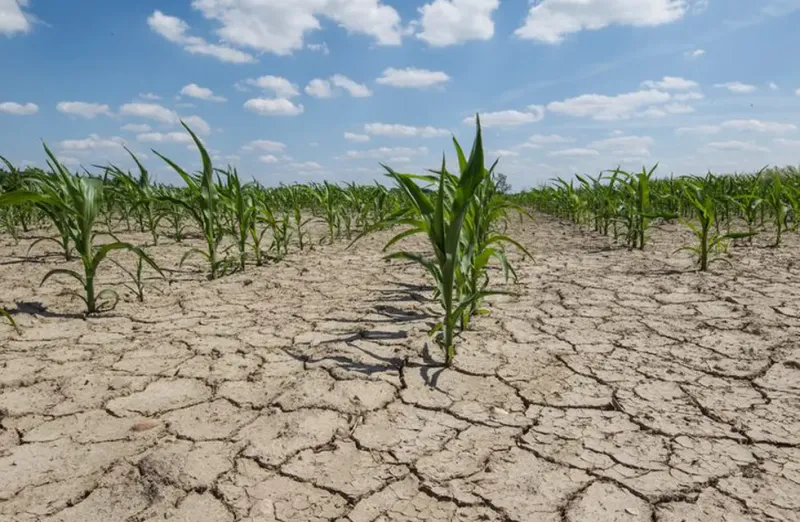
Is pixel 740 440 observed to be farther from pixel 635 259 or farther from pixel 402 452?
pixel 635 259

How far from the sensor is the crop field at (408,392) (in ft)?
3.41

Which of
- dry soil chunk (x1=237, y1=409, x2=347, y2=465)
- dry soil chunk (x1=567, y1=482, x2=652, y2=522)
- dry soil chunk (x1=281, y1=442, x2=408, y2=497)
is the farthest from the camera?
dry soil chunk (x1=237, y1=409, x2=347, y2=465)

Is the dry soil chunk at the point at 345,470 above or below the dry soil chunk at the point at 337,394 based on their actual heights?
below

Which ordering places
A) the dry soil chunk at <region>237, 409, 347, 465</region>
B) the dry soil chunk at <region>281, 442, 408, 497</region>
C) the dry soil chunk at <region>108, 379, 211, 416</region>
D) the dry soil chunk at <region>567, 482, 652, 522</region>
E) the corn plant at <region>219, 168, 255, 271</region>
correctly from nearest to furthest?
1. the dry soil chunk at <region>567, 482, 652, 522</region>
2. the dry soil chunk at <region>281, 442, 408, 497</region>
3. the dry soil chunk at <region>237, 409, 347, 465</region>
4. the dry soil chunk at <region>108, 379, 211, 416</region>
5. the corn plant at <region>219, 168, 255, 271</region>

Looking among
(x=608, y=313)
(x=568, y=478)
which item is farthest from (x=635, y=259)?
(x=568, y=478)

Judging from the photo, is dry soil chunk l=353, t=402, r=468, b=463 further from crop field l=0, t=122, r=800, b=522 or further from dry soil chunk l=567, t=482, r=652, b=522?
dry soil chunk l=567, t=482, r=652, b=522

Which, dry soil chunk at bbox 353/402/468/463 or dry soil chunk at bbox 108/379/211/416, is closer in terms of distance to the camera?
dry soil chunk at bbox 353/402/468/463

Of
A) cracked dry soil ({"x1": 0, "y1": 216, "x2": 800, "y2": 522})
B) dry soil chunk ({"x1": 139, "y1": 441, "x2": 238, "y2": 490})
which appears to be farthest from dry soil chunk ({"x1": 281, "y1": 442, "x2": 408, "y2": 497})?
dry soil chunk ({"x1": 139, "y1": 441, "x2": 238, "y2": 490})

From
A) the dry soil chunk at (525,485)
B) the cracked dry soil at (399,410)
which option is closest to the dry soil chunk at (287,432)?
the cracked dry soil at (399,410)

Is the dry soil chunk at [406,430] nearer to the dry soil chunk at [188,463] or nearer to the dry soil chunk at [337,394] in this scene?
the dry soil chunk at [337,394]

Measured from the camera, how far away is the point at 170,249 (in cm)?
376

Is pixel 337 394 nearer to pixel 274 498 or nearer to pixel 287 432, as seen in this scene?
pixel 287 432

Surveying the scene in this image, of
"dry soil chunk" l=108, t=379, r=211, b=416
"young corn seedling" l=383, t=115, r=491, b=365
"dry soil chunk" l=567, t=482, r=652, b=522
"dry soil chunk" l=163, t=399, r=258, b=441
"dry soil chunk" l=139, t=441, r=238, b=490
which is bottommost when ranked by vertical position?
"dry soil chunk" l=567, t=482, r=652, b=522

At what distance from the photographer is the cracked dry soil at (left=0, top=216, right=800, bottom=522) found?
3.37ft
